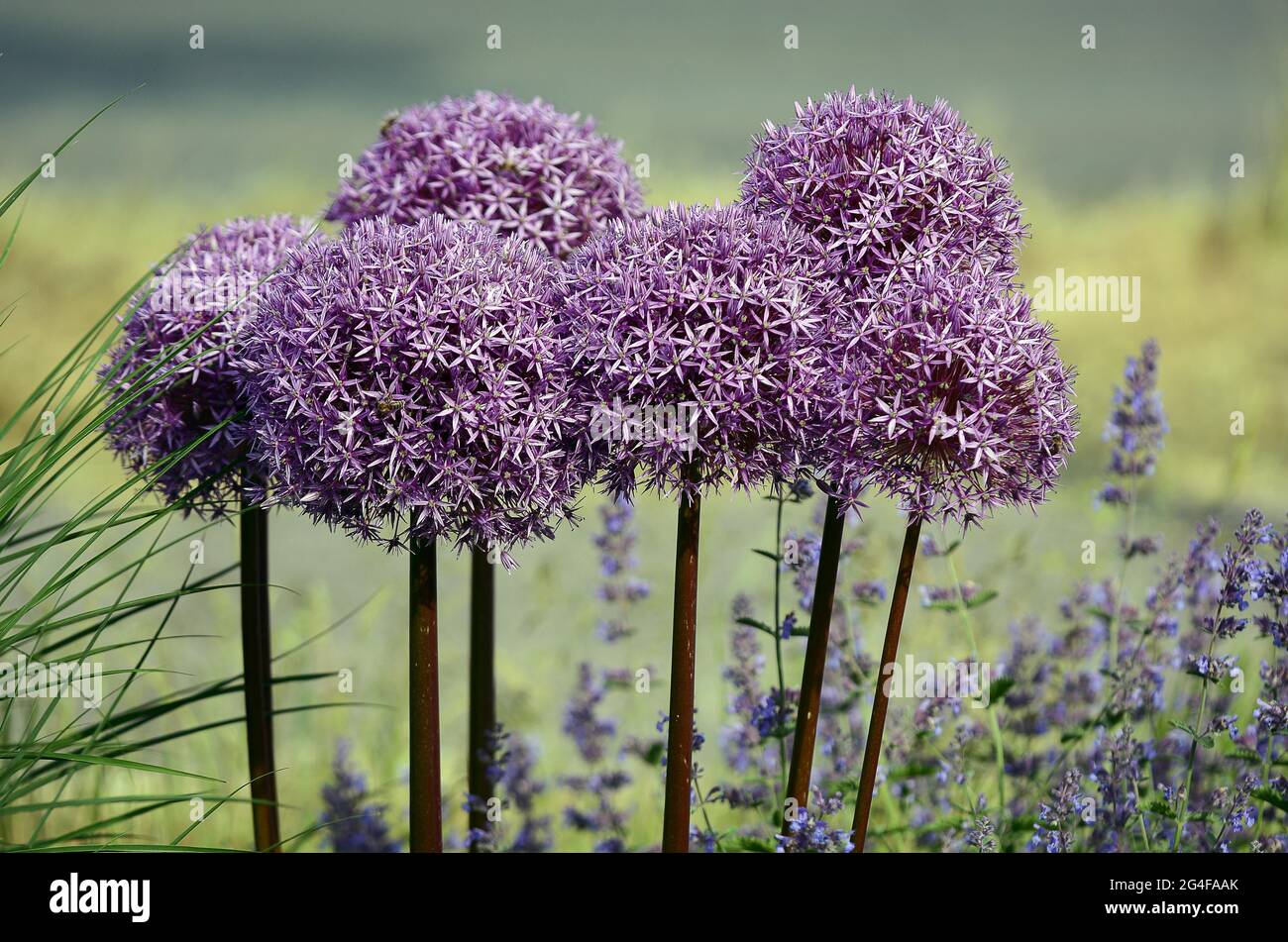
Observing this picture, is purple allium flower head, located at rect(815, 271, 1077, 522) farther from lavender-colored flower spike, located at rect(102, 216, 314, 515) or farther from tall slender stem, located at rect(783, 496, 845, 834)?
lavender-colored flower spike, located at rect(102, 216, 314, 515)

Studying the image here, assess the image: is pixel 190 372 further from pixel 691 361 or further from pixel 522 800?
pixel 522 800

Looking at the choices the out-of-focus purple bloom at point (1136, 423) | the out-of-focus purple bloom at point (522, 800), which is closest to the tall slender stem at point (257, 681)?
the out-of-focus purple bloom at point (522, 800)

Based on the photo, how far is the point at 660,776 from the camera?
5.34 m

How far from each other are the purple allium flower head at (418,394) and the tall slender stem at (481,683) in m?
1.27

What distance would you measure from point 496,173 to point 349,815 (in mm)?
2711

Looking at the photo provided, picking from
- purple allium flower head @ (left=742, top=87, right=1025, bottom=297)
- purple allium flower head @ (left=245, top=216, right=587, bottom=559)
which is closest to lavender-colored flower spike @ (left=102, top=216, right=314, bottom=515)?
purple allium flower head @ (left=245, top=216, right=587, bottom=559)

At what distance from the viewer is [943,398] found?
290 centimetres

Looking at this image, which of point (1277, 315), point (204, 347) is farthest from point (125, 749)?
point (1277, 315)

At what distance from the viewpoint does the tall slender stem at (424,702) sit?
3.14 m

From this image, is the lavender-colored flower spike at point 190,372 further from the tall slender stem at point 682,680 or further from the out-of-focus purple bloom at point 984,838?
the out-of-focus purple bloom at point 984,838

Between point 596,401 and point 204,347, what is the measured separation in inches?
54.3

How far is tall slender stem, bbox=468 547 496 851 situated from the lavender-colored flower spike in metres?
0.93

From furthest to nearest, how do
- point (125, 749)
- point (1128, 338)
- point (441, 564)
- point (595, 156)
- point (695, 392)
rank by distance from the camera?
1. point (1128, 338)
2. point (441, 564)
3. point (595, 156)
4. point (125, 749)
5. point (695, 392)
